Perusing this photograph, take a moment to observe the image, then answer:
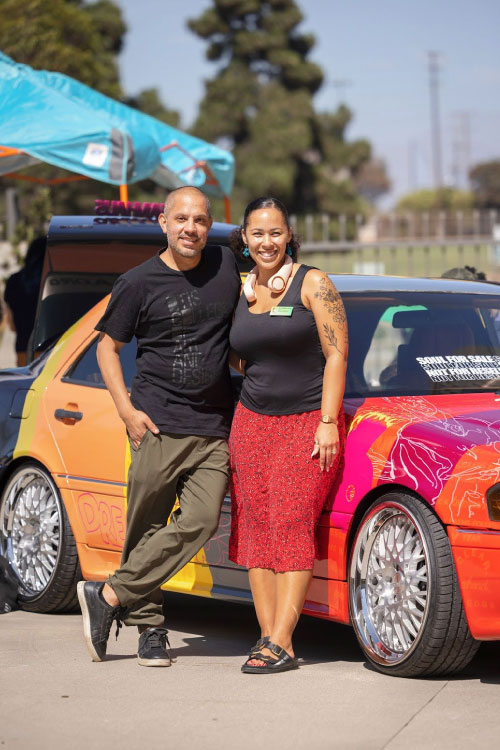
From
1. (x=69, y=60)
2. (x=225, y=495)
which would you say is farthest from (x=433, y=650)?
(x=69, y=60)

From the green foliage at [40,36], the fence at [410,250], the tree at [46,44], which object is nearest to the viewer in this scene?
the tree at [46,44]

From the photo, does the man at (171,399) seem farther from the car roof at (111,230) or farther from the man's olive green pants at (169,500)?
the car roof at (111,230)

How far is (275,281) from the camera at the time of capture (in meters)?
5.01

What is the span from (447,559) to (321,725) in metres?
0.75

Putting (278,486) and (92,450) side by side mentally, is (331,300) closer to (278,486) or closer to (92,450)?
(278,486)

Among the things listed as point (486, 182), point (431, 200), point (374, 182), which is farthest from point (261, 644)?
point (374, 182)

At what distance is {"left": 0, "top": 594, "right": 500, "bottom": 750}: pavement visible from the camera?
409 cm

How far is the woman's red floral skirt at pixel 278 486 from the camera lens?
16.3 ft

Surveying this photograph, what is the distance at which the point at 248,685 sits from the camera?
4801mm

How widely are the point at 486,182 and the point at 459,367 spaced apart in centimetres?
10195

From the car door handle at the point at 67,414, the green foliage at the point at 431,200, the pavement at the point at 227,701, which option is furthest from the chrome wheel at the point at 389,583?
the green foliage at the point at 431,200

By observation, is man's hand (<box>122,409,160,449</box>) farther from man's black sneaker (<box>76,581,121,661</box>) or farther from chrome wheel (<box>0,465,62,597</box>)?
chrome wheel (<box>0,465,62,597</box>)

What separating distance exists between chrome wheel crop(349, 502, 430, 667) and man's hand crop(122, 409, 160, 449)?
91cm

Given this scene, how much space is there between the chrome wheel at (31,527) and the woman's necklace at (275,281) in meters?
1.71
